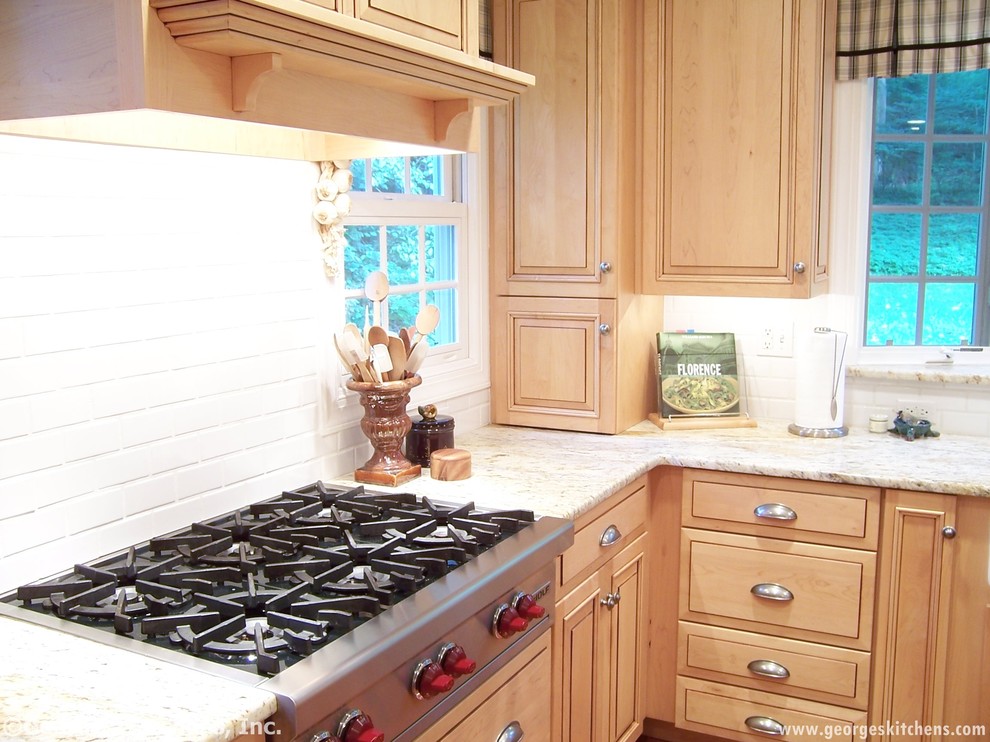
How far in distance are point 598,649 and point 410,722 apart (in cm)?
104

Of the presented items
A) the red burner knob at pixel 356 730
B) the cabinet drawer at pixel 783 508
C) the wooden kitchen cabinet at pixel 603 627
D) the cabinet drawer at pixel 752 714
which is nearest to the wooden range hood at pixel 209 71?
the red burner knob at pixel 356 730

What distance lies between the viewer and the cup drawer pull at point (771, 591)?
2.79m

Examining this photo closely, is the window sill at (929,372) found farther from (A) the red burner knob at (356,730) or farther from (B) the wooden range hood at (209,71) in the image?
(A) the red burner knob at (356,730)

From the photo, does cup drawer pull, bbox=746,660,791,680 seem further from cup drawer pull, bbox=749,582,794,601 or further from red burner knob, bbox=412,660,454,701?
red burner knob, bbox=412,660,454,701

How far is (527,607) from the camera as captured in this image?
1.98 meters

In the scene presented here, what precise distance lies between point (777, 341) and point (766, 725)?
4.08ft

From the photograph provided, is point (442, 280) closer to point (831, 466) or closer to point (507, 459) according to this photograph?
point (507, 459)

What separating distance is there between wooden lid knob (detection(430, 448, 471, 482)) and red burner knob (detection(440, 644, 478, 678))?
2.64 feet

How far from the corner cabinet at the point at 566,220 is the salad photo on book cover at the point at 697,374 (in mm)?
108

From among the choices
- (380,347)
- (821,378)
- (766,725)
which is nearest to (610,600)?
(766,725)

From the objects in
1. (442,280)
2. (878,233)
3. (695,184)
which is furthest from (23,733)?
(878,233)

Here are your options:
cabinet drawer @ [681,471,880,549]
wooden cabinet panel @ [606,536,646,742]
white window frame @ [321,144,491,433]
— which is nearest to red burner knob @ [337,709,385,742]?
wooden cabinet panel @ [606,536,646,742]

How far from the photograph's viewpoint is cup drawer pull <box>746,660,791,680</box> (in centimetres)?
283

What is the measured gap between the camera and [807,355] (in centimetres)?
311
